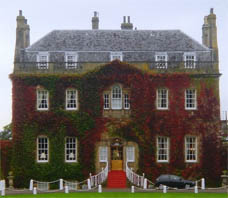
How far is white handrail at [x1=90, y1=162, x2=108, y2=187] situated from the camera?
132ft

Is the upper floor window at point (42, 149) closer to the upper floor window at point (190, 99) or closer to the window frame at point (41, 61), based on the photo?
the window frame at point (41, 61)

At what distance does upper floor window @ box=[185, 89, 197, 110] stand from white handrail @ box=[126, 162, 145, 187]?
7271 mm

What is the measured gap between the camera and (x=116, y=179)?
4088 centimetres

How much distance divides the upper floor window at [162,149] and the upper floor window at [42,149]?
9.32 m

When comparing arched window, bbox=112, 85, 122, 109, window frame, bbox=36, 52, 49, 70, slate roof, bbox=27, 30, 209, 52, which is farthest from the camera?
slate roof, bbox=27, 30, 209, 52

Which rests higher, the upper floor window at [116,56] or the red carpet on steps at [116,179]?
the upper floor window at [116,56]

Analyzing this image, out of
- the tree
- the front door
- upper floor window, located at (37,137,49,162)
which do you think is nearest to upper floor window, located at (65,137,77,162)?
upper floor window, located at (37,137,49,162)

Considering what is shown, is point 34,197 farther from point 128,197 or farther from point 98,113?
point 98,113

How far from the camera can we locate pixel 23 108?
42812mm

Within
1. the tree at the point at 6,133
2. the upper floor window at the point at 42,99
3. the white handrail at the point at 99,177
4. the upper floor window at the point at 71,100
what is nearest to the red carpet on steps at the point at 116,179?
the white handrail at the point at 99,177

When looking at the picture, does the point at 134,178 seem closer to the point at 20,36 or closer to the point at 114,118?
the point at 114,118

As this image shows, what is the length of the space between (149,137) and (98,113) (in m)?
4.71

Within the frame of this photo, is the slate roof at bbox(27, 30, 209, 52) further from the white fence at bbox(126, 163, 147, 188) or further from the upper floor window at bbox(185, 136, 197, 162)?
the white fence at bbox(126, 163, 147, 188)

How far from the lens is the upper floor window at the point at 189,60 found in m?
44.0
